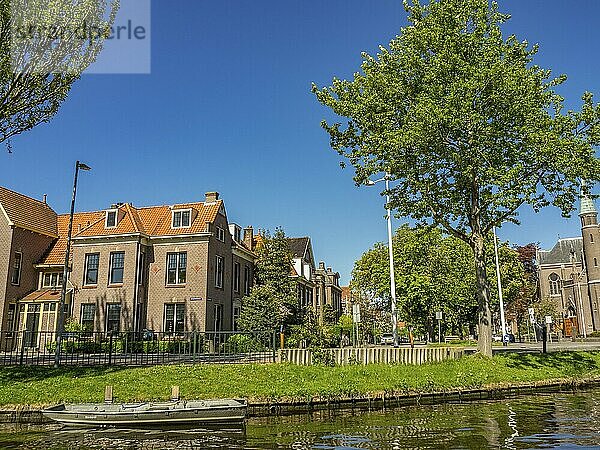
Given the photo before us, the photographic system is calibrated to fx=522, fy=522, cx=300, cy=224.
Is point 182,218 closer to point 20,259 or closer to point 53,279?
point 53,279

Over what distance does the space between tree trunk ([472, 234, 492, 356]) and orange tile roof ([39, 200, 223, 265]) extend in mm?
20108

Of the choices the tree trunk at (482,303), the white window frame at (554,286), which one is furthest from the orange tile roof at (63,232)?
the white window frame at (554,286)

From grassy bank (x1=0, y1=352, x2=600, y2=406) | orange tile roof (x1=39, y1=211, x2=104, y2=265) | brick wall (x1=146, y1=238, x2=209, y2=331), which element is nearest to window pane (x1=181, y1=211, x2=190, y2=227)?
brick wall (x1=146, y1=238, x2=209, y2=331)

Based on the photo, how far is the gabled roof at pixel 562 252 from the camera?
88.1 metres

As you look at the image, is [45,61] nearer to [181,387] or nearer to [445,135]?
[181,387]

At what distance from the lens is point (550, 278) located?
88875 millimetres

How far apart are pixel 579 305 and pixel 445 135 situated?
67.1 meters

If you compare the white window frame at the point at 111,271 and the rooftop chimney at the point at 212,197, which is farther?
the rooftop chimney at the point at 212,197

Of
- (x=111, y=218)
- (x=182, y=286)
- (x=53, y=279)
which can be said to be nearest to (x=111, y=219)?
(x=111, y=218)

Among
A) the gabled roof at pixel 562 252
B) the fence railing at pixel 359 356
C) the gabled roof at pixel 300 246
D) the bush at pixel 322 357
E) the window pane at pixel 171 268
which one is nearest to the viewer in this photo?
the bush at pixel 322 357

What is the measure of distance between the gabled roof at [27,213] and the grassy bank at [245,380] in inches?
772

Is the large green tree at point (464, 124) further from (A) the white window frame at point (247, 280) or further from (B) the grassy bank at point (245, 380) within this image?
(A) the white window frame at point (247, 280)

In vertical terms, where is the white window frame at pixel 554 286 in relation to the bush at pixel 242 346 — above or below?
above

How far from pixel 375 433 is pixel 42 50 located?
17.6 metres
